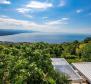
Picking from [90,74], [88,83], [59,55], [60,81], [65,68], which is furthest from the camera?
[59,55]

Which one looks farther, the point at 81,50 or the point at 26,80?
the point at 81,50

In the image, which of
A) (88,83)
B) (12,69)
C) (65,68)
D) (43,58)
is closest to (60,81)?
(43,58)

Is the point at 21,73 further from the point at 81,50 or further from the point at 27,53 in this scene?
the point at 81,50

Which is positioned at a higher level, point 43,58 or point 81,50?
point 43,58

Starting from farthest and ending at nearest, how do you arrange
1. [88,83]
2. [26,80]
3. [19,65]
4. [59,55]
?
[59,55], [88,83], [19,65], [26,80]

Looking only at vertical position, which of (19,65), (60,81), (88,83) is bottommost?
(88,83)

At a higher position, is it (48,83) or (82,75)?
(48,83)

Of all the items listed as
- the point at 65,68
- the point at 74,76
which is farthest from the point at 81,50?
the point at 74,76

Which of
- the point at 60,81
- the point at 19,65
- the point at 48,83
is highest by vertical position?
the point at 19,65

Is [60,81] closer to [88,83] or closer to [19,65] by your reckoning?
[19,65]
